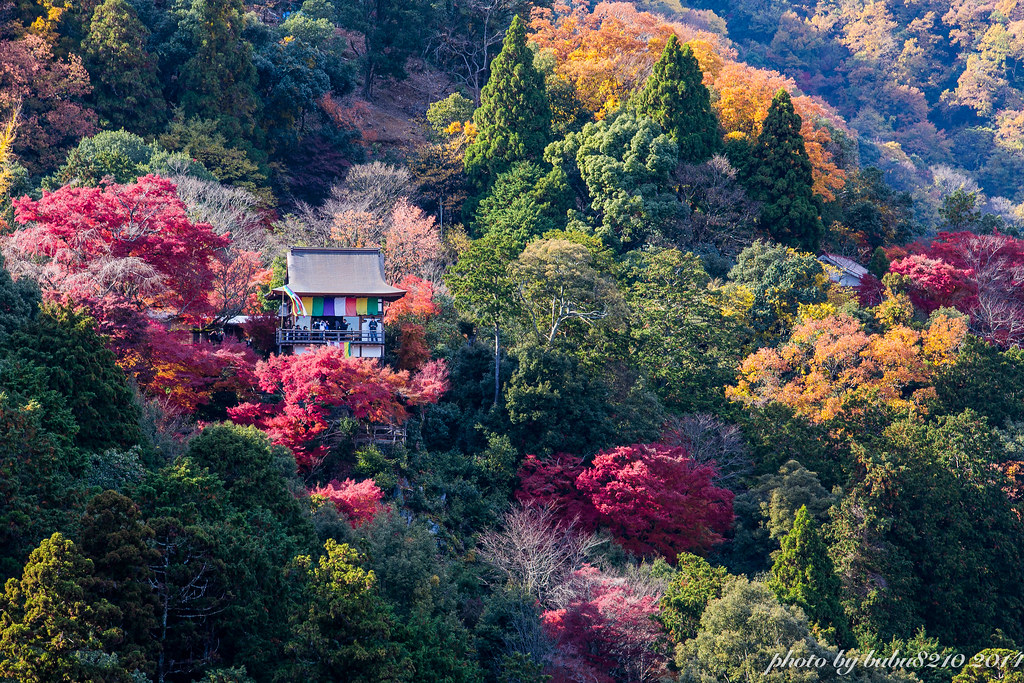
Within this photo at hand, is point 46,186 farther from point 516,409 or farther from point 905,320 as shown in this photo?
point 905,320

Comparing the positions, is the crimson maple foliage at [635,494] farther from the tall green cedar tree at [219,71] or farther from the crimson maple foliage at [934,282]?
the tall green cedar tree at [219,71]

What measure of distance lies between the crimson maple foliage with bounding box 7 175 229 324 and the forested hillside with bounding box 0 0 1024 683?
0.10 metres

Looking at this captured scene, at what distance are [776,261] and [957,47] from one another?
5733 cm

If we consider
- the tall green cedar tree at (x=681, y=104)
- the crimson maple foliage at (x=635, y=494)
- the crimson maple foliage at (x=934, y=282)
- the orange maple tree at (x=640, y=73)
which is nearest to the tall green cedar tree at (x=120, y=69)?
the orange maple tree at (x=640, y=73)

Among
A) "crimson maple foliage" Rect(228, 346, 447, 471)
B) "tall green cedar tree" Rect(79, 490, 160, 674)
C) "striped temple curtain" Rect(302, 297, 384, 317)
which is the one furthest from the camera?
"striped temple curtain" Rect(302, 297, 384, 317)

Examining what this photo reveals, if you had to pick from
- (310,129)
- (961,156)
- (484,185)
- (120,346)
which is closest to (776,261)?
(484,185)

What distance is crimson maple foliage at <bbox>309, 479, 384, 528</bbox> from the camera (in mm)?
28344

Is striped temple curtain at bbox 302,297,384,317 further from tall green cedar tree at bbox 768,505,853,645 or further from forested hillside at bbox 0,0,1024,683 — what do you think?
tall green cedar tree at bbox 768,505,853,645

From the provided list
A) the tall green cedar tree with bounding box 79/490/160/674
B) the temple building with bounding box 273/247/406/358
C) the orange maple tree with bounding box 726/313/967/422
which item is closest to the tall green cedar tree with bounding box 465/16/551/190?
the orange maple tree with bounding box 726/313/967/422

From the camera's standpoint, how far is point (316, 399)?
3073 cm

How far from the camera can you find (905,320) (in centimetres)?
4156

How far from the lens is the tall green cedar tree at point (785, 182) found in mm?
47000

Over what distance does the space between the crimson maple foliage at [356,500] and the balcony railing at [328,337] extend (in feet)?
19.7

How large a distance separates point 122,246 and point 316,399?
20.3 ft
